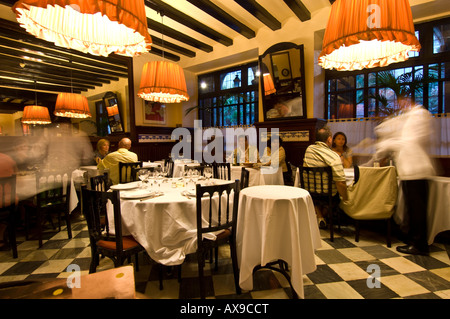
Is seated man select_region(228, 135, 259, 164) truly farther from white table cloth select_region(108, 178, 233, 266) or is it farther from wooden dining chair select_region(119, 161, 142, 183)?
white table cloth select_region(108, 178, 233, 266)

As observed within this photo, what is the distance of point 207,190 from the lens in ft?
5.84

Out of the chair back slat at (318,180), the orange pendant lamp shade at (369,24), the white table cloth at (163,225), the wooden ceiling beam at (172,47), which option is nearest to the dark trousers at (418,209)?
the chair back slat at (318,180)

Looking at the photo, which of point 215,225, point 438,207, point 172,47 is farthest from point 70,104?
point 438,207

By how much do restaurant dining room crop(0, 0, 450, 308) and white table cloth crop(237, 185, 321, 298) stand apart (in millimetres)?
14

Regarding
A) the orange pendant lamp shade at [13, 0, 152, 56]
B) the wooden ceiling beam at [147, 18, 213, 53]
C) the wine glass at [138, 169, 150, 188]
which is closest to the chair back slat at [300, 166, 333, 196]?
the wine glass at [138, 169, 150, 188]

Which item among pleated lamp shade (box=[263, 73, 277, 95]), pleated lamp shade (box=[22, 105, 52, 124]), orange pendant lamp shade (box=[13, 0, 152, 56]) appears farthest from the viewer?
pleated lamp shade (box=[263, 73, 277, 95])

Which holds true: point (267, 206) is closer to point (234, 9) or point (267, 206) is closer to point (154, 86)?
point (154, 86)

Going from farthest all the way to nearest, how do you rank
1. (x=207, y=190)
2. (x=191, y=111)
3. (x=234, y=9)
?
1. (x=191, y=111)
2. (x=234, y=9)
3. (x=207, y=190)

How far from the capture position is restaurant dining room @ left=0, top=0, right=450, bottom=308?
1.79 meters

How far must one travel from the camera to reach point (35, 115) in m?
4.84

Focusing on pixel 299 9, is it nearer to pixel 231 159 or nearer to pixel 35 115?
pixel 231 159

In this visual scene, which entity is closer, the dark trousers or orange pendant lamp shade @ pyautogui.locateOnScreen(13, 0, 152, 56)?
orange pendant lamp shade @ pyautogui.locateOnScreen(13, 0, 152, 56)
